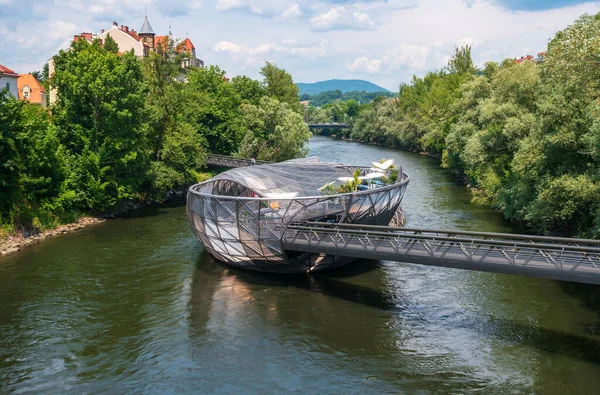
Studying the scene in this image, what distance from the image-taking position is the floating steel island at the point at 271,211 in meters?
28.0

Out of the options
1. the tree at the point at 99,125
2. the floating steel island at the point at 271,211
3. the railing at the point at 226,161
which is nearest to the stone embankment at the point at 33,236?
the tree at the point at 99,125

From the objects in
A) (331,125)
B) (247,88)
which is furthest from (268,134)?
(331,125)

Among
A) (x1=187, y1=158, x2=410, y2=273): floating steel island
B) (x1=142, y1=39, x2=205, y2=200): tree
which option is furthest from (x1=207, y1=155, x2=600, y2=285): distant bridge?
(x1=142, y1=39, x2=205, y2=200): tree

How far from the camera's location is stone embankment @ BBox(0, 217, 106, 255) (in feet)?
117

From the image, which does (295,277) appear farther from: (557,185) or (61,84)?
(61,84)

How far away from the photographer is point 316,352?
834 inches

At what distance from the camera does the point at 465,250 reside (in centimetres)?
2295

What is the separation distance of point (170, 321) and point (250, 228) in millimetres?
6249

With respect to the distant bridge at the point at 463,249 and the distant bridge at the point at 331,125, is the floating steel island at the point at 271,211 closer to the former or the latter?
the distant bridge at the point at 463,249

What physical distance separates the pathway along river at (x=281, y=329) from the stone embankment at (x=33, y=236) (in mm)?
2300

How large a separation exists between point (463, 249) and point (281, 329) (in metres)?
8.13

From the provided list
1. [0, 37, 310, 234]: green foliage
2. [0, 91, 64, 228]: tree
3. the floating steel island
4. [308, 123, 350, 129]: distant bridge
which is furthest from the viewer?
[308, 123, 350, 129]: distant bridge

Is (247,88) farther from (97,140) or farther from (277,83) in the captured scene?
(97,140)

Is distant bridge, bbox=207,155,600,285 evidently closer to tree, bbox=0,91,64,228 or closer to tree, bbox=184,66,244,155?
tree, bbox=0,91,64,228
